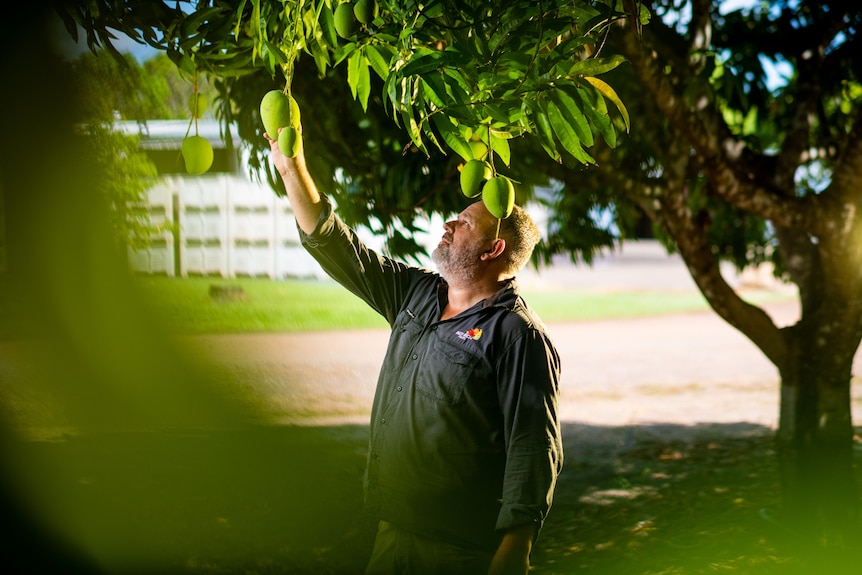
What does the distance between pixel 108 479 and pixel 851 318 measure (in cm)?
402

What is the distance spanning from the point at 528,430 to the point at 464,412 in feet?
0.58

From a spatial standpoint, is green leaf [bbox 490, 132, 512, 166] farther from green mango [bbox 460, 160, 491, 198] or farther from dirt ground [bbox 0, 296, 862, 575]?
dirt ground [bbox 0, 296, 862, 575]

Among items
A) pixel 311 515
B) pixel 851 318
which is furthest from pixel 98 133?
pixel 851 318

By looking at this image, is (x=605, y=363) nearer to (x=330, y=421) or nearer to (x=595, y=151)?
(x=330, y=421)

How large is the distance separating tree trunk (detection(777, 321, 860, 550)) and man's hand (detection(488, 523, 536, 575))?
271cm

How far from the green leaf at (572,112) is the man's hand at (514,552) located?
89cm

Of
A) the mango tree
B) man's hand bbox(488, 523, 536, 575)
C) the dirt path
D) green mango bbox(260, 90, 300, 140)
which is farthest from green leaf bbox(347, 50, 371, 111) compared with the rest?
the dirt path

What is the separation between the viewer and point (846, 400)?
4250mm

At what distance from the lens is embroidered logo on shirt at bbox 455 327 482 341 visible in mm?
2135

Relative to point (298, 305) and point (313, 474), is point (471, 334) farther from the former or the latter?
point (298, 305)

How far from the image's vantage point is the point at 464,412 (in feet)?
6.91

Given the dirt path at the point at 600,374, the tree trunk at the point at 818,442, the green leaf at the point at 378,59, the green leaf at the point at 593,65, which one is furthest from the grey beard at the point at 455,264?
the dirt path at the point at 600,374

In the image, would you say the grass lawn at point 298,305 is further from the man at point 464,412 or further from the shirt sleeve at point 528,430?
the shirt sleeve at point 528,430

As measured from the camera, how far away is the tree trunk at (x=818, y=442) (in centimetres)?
419
